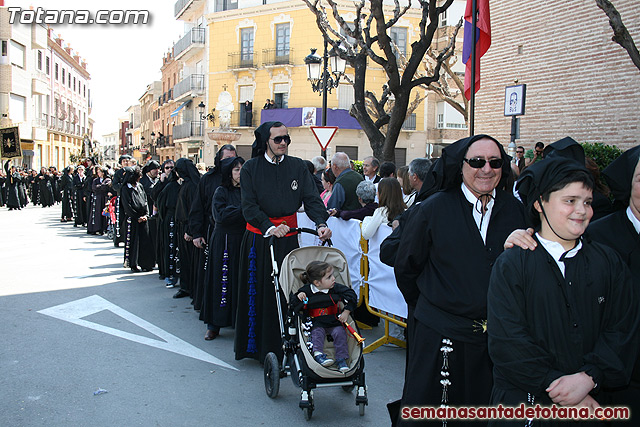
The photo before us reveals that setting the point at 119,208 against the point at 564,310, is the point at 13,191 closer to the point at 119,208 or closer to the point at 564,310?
the point at 119,208

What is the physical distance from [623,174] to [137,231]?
393 inches

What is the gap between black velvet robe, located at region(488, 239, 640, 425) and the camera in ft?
8.96

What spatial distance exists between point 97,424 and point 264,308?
1878 millimetres

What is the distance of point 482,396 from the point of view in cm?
343

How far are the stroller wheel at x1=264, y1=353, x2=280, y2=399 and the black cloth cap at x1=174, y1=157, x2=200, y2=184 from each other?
4.76m

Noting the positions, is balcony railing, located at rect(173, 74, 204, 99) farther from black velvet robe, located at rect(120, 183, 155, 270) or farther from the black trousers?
the black trousers

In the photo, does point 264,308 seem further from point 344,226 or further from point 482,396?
point 482,396

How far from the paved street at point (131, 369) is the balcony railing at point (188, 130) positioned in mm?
36120

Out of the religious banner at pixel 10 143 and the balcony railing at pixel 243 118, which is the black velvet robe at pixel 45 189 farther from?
the balcony railing at pixel 243 118

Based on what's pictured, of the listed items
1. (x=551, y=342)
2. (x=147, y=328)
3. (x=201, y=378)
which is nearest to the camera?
(x=551, y=342)

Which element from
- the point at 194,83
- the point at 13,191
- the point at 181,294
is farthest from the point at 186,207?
the point at 194,83

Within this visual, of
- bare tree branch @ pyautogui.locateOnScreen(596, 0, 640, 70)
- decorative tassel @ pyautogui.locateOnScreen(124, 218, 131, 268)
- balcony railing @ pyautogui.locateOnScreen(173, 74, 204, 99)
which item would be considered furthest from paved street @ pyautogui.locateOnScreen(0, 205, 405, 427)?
balcony railing @ pyautogui.locateOnScreen(173, 74, 204, 99)

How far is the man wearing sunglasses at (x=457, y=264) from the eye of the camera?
337 cm

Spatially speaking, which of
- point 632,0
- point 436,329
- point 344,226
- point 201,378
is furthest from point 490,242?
point 632,0
